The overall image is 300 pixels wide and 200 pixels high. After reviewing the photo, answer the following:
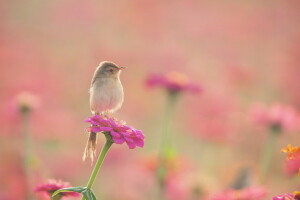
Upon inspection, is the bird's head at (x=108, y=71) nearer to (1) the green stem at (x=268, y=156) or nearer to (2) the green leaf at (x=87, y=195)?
(2) the green leaf at (x=87, y=195)

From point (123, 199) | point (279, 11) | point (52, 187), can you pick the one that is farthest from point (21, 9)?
point (52, 187)

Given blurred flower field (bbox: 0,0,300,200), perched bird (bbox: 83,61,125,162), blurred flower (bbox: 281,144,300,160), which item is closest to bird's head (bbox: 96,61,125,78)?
perched bird (bbox: 83,61,125,162)

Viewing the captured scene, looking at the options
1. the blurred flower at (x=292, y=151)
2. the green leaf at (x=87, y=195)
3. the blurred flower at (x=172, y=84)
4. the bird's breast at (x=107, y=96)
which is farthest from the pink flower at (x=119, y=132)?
the blurred flower at (x=172, y=84)

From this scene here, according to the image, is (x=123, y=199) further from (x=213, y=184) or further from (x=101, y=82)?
(x=101, y=82)

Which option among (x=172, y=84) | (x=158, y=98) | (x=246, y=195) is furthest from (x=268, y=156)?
(x=158, y=98)

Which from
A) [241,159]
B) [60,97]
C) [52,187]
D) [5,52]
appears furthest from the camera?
[5,52]

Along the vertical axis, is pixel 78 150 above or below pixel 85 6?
below
